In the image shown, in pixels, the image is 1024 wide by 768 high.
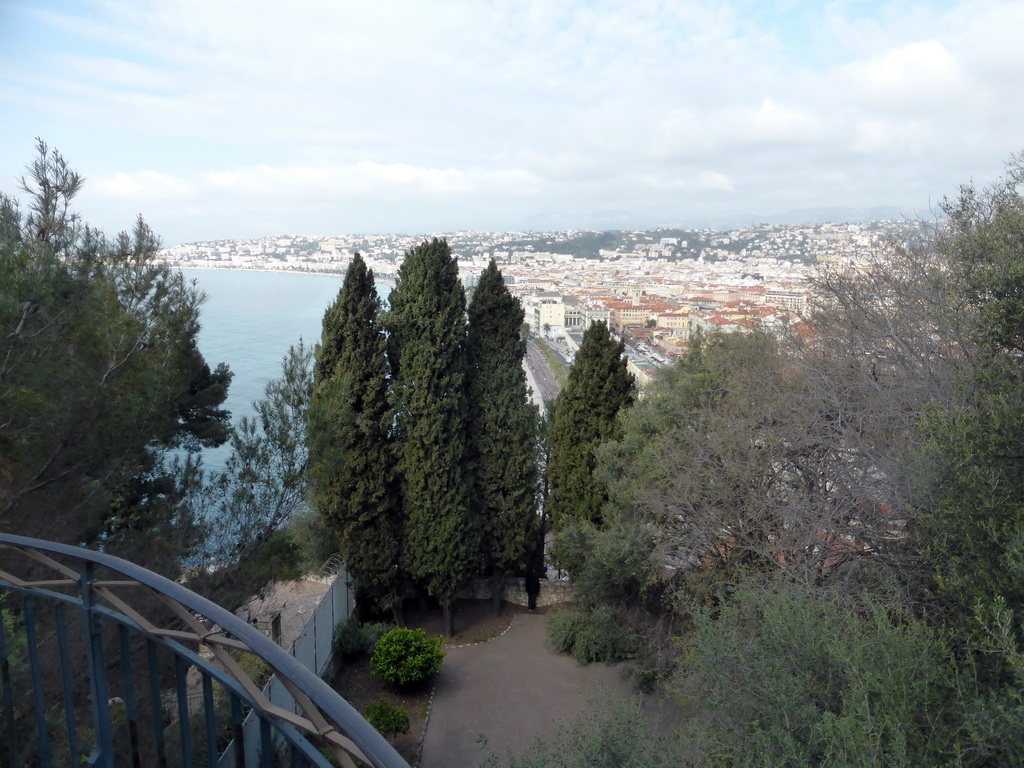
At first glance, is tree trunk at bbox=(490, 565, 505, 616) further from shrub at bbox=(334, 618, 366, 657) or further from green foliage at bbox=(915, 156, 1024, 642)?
green foliage at bbox=(915, 156, 1024, 642)

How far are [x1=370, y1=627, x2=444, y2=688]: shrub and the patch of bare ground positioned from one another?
23 cm

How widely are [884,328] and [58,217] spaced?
8332mm

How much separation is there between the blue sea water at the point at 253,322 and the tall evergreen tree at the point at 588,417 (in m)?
3.67

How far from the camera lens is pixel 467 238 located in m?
58.7

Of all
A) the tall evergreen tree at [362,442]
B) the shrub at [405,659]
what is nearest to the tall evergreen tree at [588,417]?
the tall evergreen tree at [362,442]

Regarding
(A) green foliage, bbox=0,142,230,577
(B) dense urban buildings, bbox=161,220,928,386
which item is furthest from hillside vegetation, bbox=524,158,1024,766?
(A) green foliage, bbox=0,142,230,577

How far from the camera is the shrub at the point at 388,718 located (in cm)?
777

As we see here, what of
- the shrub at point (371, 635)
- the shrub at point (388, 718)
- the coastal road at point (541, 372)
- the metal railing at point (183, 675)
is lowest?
the shrub at point (371, 635)

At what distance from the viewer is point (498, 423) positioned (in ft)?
37.2

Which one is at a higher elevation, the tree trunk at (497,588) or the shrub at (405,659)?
the shrub at (405,659)

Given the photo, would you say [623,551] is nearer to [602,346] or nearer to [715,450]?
[715,450]

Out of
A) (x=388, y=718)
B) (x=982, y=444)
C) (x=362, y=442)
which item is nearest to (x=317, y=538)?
(x=362, y=442)

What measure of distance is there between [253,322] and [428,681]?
10105 millimetres

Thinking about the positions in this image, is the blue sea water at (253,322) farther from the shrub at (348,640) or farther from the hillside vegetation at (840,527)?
the hillside vegetation at (840,527)
